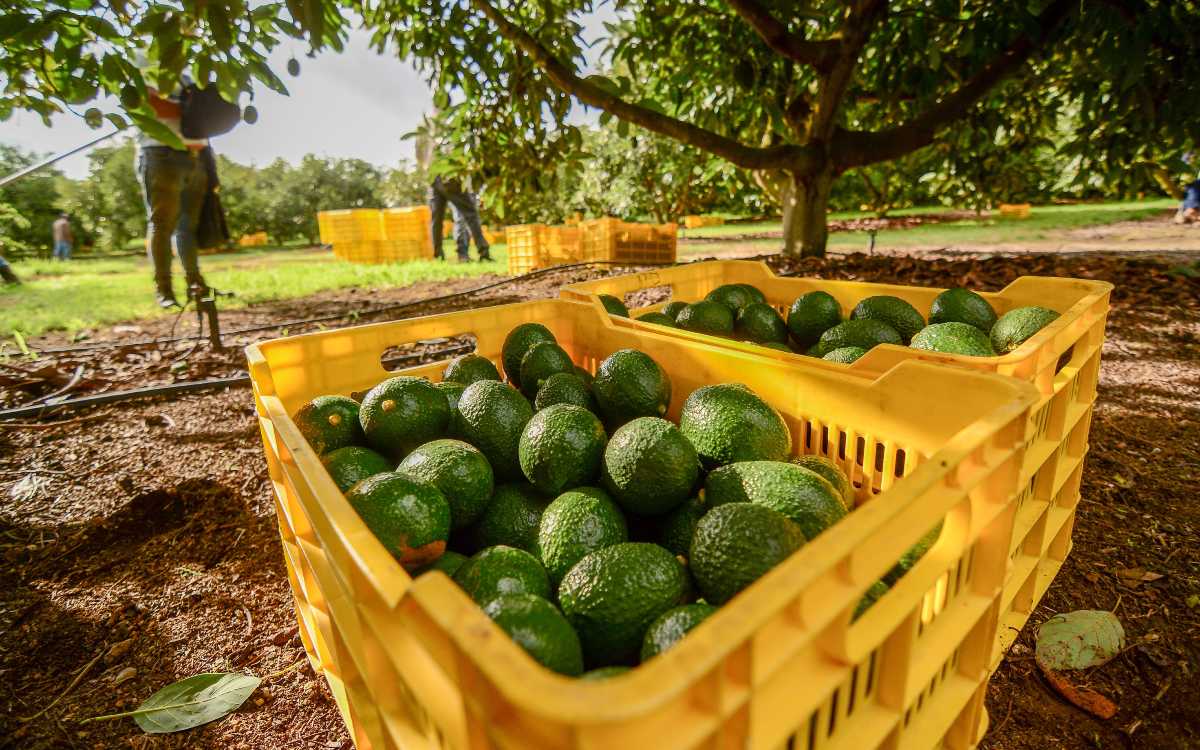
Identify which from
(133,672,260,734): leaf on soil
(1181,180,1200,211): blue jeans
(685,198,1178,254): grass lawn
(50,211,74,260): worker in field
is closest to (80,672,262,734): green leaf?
(133,672,260,734): leaf on soil

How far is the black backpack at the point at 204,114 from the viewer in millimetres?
6301

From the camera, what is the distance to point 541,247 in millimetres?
10164

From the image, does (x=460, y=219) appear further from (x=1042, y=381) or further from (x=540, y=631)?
(x=540, y=631)

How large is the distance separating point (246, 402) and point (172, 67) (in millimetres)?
2011

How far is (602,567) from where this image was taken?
3.87 ft

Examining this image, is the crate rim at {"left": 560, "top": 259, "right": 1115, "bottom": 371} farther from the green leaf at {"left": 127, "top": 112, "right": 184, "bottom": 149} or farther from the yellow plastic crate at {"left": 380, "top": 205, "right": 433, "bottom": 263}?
the yellow plastic crate at {"left": 380, "top": 205, "right": 433, "bottom": 263}

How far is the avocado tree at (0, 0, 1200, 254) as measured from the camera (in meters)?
4.45

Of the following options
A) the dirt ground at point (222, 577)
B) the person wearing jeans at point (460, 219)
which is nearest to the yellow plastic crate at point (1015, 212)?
the person wearing jeans at point (460, 219)

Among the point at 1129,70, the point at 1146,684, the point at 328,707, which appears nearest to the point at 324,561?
the point at 328,707

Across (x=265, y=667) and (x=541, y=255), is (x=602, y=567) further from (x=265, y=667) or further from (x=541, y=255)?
(x=541, y=255)

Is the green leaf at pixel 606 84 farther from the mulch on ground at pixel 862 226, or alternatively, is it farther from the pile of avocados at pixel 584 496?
the mulch on ground at pixel 862 226

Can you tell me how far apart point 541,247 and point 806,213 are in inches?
186

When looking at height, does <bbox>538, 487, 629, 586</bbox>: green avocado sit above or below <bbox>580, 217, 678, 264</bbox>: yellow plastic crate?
below

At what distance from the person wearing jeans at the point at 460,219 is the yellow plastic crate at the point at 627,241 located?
2.48 metres
